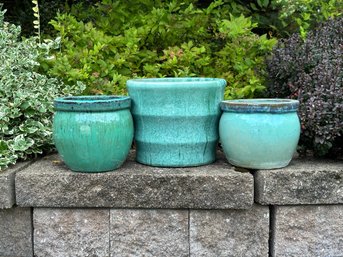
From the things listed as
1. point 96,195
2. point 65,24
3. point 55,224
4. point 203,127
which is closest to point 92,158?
point 96,195

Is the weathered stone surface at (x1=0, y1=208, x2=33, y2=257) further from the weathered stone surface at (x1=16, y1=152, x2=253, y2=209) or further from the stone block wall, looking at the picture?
the weathered stone surface at (x1=16, y1=152, x2=253, y2=209)

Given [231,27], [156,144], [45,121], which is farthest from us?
[231,27]

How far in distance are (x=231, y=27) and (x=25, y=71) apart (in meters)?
1.38

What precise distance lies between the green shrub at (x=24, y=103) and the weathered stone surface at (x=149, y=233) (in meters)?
0.61

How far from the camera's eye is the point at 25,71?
313 centimetres

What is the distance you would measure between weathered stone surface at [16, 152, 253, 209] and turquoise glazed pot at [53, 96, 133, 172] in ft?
0.23

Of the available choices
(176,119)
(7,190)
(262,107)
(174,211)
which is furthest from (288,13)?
(7,190)

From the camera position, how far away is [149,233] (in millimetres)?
2576

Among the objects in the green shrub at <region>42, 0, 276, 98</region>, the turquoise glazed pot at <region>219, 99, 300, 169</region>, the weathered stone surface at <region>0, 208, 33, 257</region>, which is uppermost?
the green shrub at <region>42, 0, 276, 98</region>

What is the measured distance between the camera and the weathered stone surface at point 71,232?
257cm

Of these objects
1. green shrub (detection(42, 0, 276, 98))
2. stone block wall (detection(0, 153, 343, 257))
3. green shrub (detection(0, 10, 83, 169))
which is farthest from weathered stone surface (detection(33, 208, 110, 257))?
green shrub (detection(42, 0, 276, 98))

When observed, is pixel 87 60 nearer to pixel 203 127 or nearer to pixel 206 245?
pixel 203 127

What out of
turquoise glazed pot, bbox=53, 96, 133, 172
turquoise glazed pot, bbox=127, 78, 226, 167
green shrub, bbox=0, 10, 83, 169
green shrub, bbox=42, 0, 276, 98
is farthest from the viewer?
green shrub, bbox=42, 0, 276, 98

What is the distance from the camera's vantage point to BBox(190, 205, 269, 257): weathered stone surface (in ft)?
8.38
